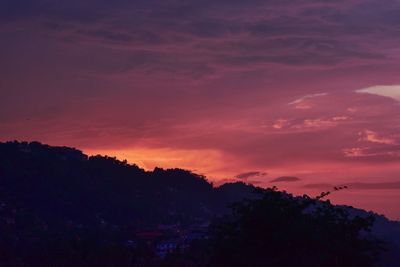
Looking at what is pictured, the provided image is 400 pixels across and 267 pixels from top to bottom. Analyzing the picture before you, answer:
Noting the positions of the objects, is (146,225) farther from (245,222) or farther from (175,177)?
(245,222)

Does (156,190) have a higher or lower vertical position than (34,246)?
higher

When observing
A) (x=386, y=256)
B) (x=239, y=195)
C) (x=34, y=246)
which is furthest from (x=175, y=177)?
(x=34, y=246)

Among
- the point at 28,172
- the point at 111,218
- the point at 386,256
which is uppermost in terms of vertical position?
the point at 28,172

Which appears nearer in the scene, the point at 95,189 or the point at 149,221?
the point at 149,221

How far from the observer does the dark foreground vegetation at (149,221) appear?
30.8 meters

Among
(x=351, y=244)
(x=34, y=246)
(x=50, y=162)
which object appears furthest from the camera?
(x=50, y=162)

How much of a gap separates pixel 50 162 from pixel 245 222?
10869 cm

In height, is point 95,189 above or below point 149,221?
above

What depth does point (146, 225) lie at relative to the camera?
12219 cm

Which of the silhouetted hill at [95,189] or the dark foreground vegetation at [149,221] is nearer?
the dark foreground vegetation at [149,221]

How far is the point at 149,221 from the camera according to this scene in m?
130

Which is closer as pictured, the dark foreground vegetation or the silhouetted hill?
the dark foreground vegetation

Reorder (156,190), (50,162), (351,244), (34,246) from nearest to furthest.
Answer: (351,244)
(34,246)
(50,162)
(156,190)

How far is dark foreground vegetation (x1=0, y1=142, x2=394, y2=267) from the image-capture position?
1212 inches
